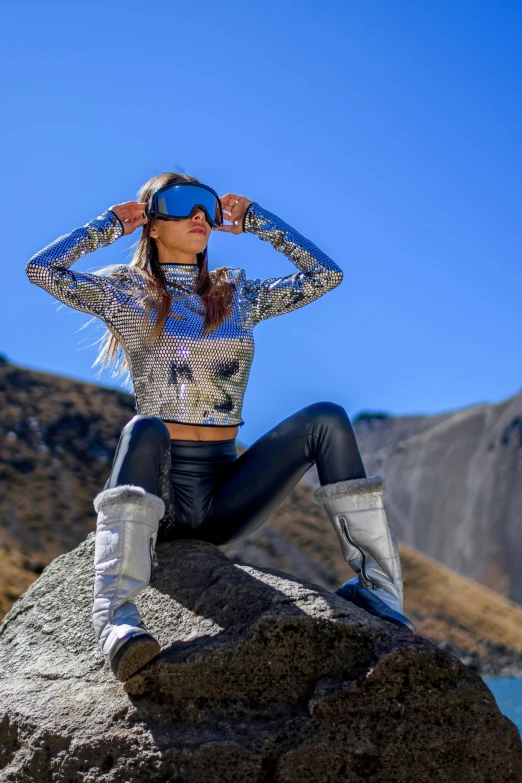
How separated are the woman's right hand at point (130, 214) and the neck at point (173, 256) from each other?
17 cm

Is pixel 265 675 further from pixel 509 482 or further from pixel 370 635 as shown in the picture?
pixel 509 482

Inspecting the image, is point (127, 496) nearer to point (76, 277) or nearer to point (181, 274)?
point (76, 277)

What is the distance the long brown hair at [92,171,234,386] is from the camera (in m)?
4.54

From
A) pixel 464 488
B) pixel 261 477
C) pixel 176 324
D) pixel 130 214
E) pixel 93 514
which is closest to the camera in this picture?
pixel 261 477

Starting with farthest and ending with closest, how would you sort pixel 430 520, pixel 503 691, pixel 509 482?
pixel 430 520 < pixel 509 482 < pixel 503 691

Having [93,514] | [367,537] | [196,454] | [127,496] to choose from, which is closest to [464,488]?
[93,514]

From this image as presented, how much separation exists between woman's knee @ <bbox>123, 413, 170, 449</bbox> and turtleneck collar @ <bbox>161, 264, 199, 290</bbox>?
122cm

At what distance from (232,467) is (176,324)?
75 cm

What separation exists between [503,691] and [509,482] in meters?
18.3

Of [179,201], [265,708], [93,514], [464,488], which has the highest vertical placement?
[179,201]

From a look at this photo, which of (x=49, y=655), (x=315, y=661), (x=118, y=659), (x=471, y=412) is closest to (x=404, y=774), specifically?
(x=315, y=661)

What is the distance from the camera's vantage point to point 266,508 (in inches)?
166

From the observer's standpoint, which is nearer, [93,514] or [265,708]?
[265,708]

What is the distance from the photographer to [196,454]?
427 cm
